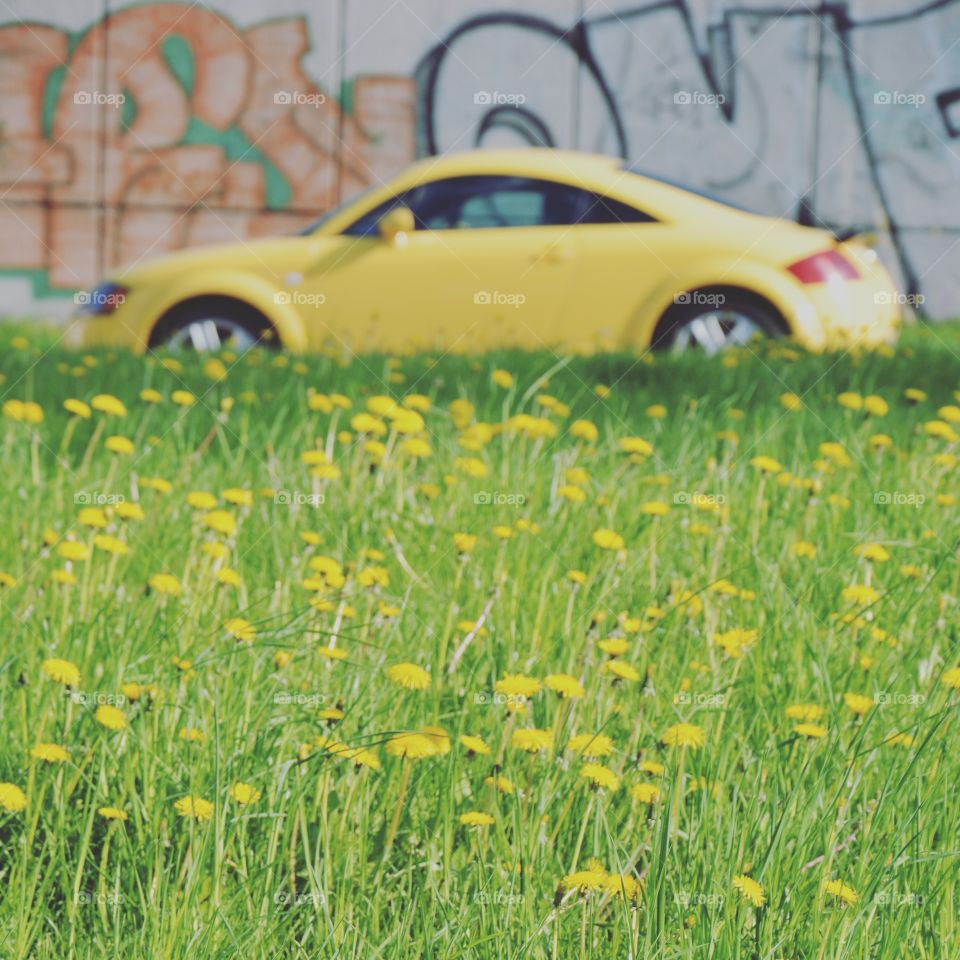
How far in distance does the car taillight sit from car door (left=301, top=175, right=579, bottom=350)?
116 centimetres

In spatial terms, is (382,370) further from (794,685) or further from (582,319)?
(794,685)

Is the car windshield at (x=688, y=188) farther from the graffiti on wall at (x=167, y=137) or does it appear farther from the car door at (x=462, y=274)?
the graffiti on wall at (x=167, y=137)

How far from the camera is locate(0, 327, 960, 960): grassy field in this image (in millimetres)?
1272

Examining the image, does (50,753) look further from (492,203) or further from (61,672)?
(492,203)

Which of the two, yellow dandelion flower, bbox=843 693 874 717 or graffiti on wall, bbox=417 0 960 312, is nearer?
yellow dandelion flower, bbox=843 693 874 717

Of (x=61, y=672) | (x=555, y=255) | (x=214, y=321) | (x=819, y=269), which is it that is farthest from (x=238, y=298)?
(x=61, y=672)

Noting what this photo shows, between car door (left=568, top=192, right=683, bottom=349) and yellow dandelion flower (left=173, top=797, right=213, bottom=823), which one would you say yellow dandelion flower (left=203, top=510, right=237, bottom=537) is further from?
car door (left=568, top=192, right=683, bottom=349)

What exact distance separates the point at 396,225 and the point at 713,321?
5.79 feet

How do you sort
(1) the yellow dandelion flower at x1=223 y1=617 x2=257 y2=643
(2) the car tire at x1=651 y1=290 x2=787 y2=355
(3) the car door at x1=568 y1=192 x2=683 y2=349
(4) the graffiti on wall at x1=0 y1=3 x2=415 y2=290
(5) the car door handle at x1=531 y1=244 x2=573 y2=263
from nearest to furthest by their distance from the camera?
(1) the yellow dandelion flower at x1=223 y1=617 x2=257 y2=643, (2) the car tire at x1=651 y1=290 x2=787 y2=355, (3) the car door at x1=568 y1=192 x2=683 y2=349, (5) the car door handle at x1=531 y1=244 x2=573 y2=263, (4) the graffiti on wall at x1=0 y1=3 x2=415 y2=290

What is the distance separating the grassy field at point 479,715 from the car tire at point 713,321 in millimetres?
3394

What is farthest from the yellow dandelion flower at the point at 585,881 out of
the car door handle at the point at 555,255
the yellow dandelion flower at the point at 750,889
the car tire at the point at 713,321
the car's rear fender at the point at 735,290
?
the car door handle at the point at 555,255

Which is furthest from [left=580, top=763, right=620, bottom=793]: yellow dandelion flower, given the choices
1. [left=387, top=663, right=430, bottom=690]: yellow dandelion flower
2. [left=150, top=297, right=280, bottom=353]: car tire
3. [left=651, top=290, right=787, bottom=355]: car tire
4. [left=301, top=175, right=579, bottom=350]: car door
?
[left=150, top=297, right=280, bottom=353]: car tire

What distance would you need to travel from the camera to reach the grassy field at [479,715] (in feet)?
4.17

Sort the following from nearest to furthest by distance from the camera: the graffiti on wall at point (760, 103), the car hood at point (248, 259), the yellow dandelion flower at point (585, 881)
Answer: the yellow dandelion flower at point (585, 881), the car hood at point (248, 259), the graffiti on wall at point (760, 103)
